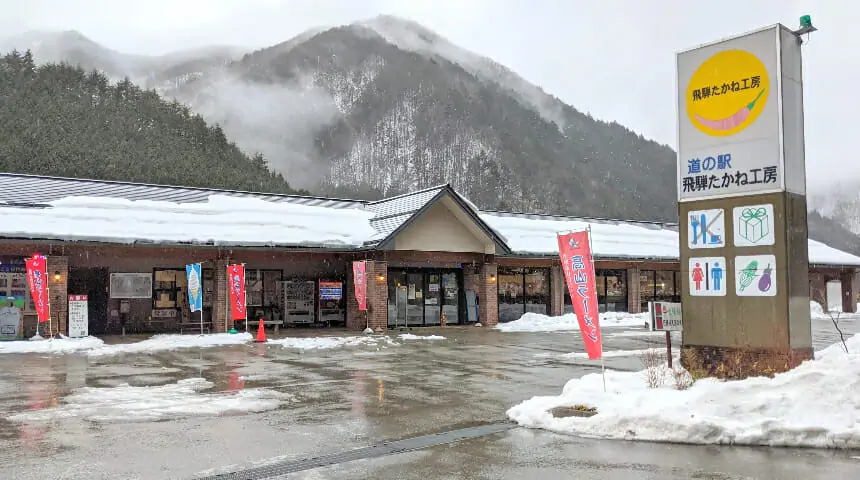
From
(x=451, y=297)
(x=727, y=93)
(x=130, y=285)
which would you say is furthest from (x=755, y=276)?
(x=130, y=285)

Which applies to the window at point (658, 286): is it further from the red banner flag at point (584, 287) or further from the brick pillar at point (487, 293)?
the red banner flag at point (584, 287)

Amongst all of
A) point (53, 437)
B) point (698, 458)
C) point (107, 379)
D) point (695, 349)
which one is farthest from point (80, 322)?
point (698, 458)

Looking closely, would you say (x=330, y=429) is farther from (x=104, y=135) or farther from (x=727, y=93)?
(x=104, y=135)

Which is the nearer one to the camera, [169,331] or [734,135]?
[734,135]

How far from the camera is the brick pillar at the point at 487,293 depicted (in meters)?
26.1

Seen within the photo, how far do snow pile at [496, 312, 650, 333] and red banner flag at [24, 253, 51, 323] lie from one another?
14.0 m

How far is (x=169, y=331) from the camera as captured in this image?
2242cm

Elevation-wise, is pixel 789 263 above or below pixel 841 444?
above

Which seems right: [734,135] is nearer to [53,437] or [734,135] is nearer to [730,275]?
[730,275]

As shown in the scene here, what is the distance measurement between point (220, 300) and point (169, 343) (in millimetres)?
3664

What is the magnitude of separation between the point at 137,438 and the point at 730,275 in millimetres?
7810

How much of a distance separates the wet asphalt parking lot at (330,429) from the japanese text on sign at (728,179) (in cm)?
372

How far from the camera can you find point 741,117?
32.1 feet

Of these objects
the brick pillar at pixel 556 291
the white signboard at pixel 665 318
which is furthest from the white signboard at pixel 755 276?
the brick pillar at pixel 556 291
